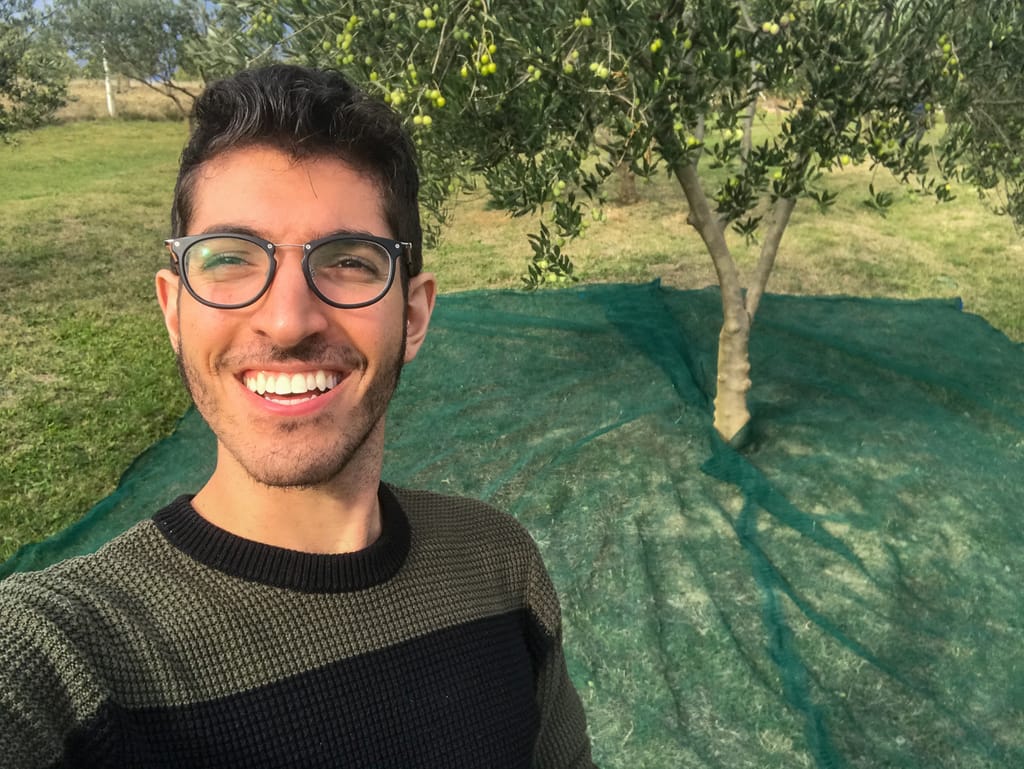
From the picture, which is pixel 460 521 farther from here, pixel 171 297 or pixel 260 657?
pixel 171 297

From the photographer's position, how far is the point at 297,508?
181 centimetres

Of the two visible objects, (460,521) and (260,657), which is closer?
(260,657)

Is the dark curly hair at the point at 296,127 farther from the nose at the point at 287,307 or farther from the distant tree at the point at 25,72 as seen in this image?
the distant tree at the point at 25,72

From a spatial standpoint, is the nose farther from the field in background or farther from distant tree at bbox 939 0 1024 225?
the field in background

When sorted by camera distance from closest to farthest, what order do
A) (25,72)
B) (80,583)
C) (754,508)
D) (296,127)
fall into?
1. (80,583)
2. (296,127)
3. (754,508)
4. (25,72)

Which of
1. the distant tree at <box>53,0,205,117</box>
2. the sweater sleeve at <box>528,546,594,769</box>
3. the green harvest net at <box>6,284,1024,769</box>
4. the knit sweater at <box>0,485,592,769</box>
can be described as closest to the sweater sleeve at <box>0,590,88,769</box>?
the knit sweater at <box>0,485,592,769</box>

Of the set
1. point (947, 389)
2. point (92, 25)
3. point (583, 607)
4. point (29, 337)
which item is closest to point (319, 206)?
point (583, 607)

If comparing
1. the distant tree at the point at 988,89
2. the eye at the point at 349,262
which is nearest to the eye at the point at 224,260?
the eye at the point at 349,262

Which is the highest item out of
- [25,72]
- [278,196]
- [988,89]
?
[278,196]

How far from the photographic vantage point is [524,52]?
15.4ft

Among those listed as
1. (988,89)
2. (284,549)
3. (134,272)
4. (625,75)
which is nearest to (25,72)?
(134,272)

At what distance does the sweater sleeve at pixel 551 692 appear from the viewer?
211 cm

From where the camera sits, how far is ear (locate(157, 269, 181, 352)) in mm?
1808

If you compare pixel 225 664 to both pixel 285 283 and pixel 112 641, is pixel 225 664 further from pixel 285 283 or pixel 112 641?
pixel 285 283
